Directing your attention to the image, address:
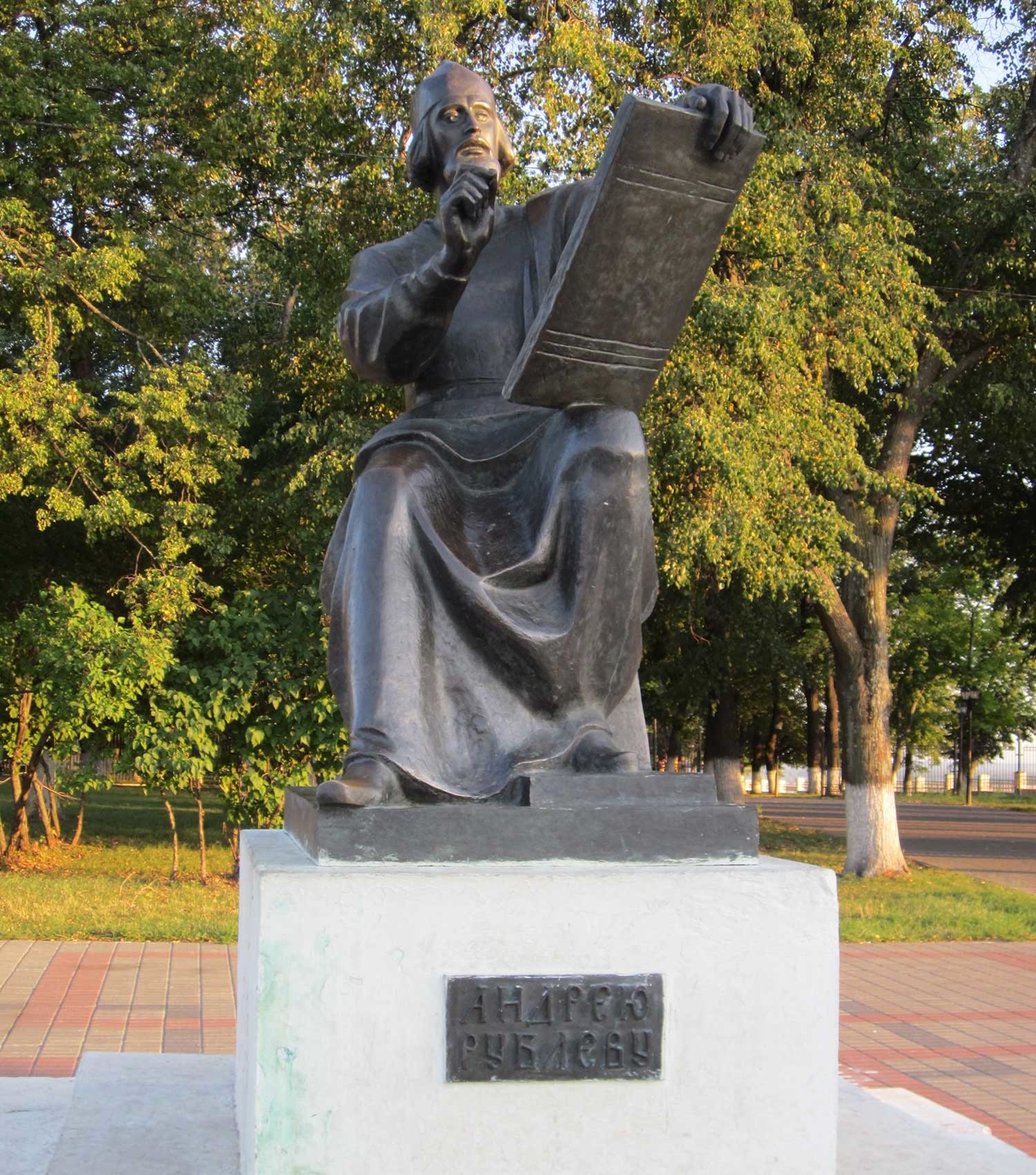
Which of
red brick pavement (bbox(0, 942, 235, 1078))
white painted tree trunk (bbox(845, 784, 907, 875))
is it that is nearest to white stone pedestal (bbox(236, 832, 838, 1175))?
red brick pavement (bbox(0, 942, 235, 1078))

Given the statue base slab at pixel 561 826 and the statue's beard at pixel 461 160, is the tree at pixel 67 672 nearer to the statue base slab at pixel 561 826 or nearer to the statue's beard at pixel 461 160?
the statue's beard at pixel 461 160

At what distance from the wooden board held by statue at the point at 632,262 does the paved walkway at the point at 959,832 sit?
12.2 meters

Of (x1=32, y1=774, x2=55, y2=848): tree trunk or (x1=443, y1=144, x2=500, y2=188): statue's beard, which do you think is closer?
(x1=443, y1=144, x2=500, y2=188): statue's beard

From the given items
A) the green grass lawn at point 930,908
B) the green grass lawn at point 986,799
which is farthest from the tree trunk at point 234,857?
the green grass lawn at point 986,799

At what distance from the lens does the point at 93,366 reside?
15.9 meters

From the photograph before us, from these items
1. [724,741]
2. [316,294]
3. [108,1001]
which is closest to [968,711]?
[724,741]

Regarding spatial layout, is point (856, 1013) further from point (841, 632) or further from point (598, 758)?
point (841, 632)

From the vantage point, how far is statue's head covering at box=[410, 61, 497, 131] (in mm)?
3758

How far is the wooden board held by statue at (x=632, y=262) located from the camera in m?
3.14

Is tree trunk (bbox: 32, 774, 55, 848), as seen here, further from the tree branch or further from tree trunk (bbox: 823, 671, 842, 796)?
tree trunk (bbox: 823, 671, 842, 796)

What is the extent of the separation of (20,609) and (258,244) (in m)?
4.74

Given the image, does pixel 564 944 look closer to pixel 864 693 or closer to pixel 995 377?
pixel 864 693

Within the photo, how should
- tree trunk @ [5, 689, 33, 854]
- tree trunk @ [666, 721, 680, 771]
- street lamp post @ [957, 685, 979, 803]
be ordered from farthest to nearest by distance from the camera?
street lamp post @ [957, 685, 979, 803] → tree trunk @ [666, 721, 680, 771] → tree trunk @ [5, 689, 33, 854]

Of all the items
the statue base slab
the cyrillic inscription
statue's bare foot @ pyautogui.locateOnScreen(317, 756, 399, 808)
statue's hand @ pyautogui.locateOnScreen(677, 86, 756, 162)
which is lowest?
the cyrillic inscription
